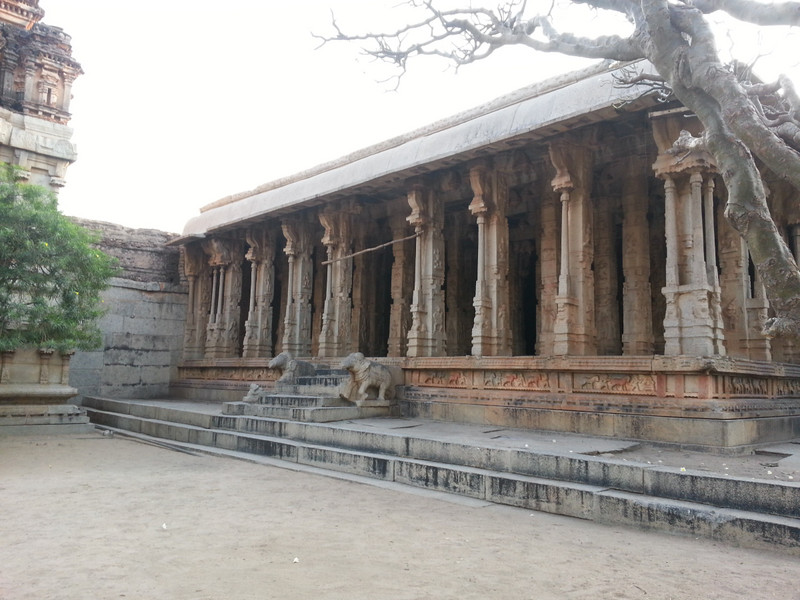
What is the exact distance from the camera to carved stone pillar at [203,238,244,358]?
17.7 meters

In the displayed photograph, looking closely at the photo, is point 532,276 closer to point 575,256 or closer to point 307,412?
point 575,256

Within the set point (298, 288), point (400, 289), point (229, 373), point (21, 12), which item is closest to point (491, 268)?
point (400, 289)

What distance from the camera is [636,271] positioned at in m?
11.4

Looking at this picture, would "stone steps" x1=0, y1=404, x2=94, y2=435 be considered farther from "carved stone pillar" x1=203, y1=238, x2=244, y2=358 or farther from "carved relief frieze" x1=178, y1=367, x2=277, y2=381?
"carved stone pillar" x1=203, y1=238, x2=244, y2=358

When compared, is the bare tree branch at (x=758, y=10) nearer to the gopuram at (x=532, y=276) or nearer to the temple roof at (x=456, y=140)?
the gopuram at (x=532, y=276)

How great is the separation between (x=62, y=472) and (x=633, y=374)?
7.69 metres

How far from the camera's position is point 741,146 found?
3.81 meters

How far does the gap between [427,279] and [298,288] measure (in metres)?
4.62

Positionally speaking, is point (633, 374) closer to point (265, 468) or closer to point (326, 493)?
point (326, 493)

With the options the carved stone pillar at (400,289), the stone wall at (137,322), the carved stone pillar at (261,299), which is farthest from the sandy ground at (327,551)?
the stone wall at (137,322)

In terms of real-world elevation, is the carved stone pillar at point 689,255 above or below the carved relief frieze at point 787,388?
above

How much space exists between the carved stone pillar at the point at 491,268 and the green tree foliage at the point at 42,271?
7.47 m

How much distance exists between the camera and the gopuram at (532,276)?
8484mm

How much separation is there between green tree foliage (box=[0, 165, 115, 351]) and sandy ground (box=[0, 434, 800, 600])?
16.7ft
